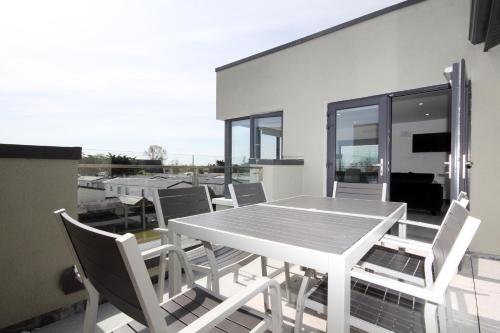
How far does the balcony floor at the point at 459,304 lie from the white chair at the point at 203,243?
45 cm

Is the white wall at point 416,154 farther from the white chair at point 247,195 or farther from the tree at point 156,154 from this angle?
the tree at point 156,154

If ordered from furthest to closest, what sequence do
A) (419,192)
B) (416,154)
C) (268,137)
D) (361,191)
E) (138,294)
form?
(416,154) → (419,192) → (268,137) → (361,191) → (138,294)

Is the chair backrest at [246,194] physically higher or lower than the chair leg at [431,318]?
higher

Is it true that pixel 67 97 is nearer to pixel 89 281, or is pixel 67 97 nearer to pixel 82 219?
pixel 82 219

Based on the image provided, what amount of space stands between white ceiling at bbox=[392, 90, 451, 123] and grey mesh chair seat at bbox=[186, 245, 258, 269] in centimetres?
501

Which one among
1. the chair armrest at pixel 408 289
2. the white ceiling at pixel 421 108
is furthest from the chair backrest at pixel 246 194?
the white ceiling at pixel 421 108

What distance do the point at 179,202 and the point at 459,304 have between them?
93.0 inches

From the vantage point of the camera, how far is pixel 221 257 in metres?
1.89

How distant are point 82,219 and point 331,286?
1.93 metres

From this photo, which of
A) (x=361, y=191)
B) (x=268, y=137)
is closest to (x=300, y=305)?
(x=361, y=191)

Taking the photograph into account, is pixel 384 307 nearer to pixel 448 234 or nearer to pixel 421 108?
pixel 448 234

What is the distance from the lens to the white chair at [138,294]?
67 centimetres

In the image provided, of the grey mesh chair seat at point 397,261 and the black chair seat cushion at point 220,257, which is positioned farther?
the black chair seat cushion at point 220,257

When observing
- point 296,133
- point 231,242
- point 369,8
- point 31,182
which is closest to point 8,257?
point 31,182
